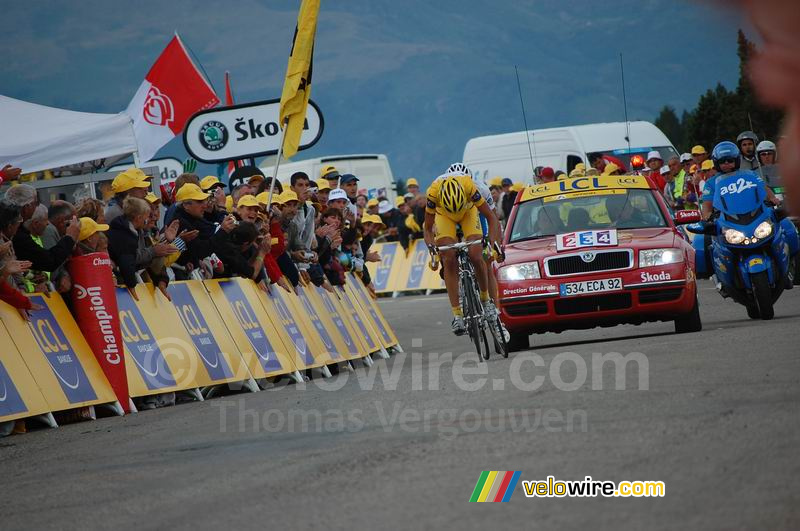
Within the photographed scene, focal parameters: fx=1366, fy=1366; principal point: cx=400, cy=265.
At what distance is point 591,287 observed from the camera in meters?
14.2

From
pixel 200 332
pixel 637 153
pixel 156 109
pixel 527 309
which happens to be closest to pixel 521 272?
pixel 527 309

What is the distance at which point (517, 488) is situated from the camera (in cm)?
600

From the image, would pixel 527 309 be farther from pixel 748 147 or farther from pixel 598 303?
pixel 748 147

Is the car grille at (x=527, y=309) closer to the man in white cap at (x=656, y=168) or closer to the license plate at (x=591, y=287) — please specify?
the license plate at (x=591, y=287)

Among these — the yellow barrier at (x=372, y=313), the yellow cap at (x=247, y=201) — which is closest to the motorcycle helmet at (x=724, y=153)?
the yellow barrier at (x=372, y=313)

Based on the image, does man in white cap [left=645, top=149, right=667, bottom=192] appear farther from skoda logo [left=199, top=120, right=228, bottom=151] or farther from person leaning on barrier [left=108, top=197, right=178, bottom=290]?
person leaning on barrier [left=108, top=197, right=178, bottom=290]

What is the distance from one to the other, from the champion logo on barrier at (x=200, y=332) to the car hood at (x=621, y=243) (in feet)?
11.0

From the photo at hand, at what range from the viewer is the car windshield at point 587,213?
605 inches

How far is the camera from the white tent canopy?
18.2m

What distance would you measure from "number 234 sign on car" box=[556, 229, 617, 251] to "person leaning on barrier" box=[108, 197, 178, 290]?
4.17m

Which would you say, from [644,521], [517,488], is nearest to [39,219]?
[517,488]

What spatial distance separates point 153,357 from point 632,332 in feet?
22.0

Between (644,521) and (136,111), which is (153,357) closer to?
(644,521)

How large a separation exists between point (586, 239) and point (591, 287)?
0.63m
